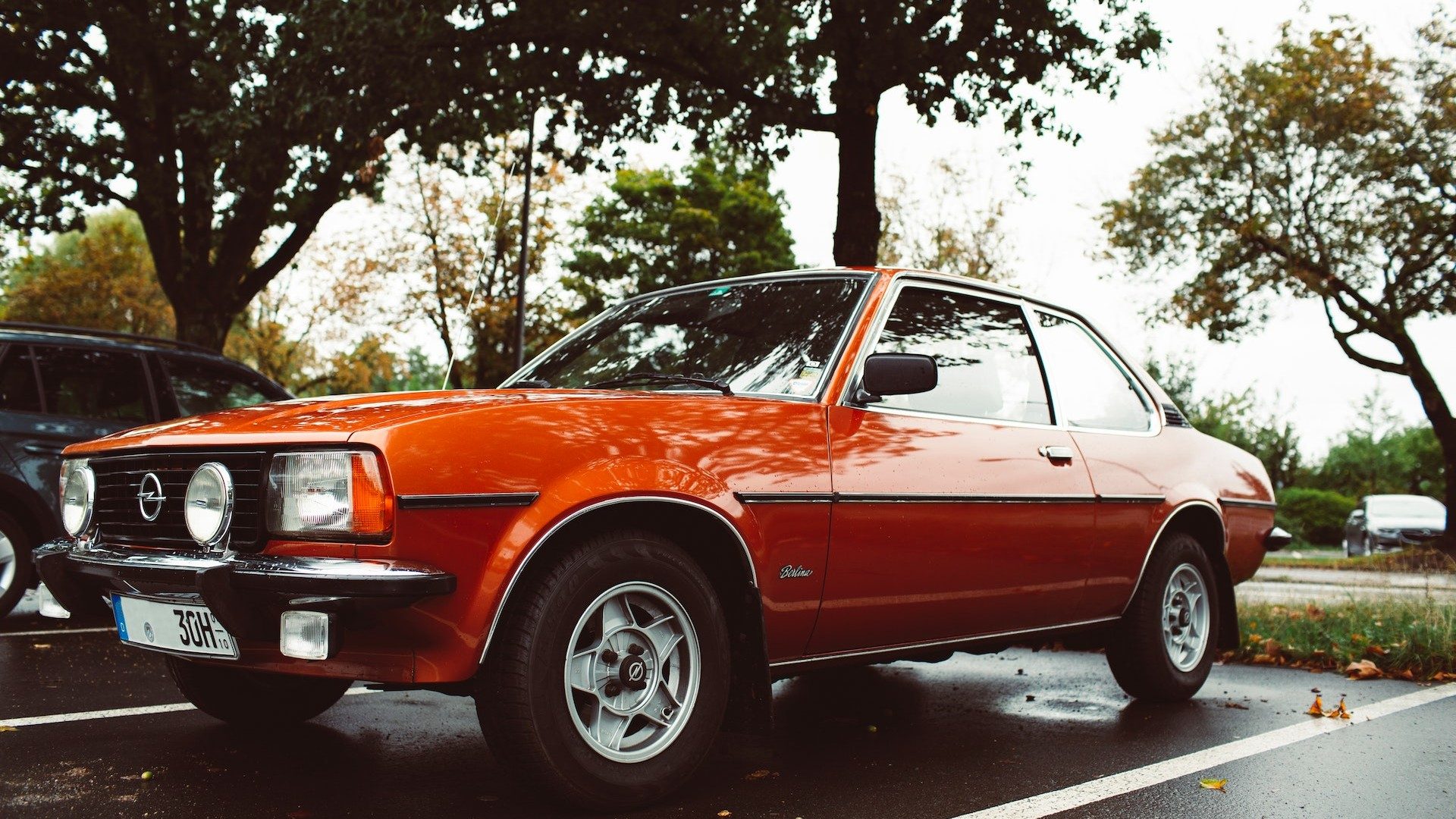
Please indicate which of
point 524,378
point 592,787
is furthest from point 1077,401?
point 592,787

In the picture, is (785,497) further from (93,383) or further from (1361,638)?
(93,383)

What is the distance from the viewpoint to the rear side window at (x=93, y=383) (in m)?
7.70

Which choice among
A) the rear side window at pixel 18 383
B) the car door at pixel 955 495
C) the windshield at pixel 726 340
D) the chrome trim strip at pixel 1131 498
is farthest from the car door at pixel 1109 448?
the rear side window at pixel 18 383

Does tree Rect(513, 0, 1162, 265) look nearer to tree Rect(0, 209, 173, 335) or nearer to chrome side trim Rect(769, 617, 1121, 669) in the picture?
chrome side trim Rect(769, 617, 1121, 669)

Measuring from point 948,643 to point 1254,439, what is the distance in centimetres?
4059

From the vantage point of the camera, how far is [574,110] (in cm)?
1356

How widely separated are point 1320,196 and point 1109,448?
773 inches

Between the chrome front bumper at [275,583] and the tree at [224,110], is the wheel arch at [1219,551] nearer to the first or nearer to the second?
the chrome front bumper at [275,583]

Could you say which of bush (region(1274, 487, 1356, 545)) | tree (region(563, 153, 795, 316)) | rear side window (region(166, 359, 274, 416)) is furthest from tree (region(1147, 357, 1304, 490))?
rear side window (region(166, 359, 274, 416))

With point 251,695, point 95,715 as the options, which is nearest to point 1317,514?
point 251,695

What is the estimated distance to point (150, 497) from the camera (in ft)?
11.4

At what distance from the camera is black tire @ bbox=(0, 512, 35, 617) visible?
747 cm

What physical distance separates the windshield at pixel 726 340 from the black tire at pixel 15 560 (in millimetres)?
4398

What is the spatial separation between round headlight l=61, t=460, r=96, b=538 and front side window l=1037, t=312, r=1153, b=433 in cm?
359
